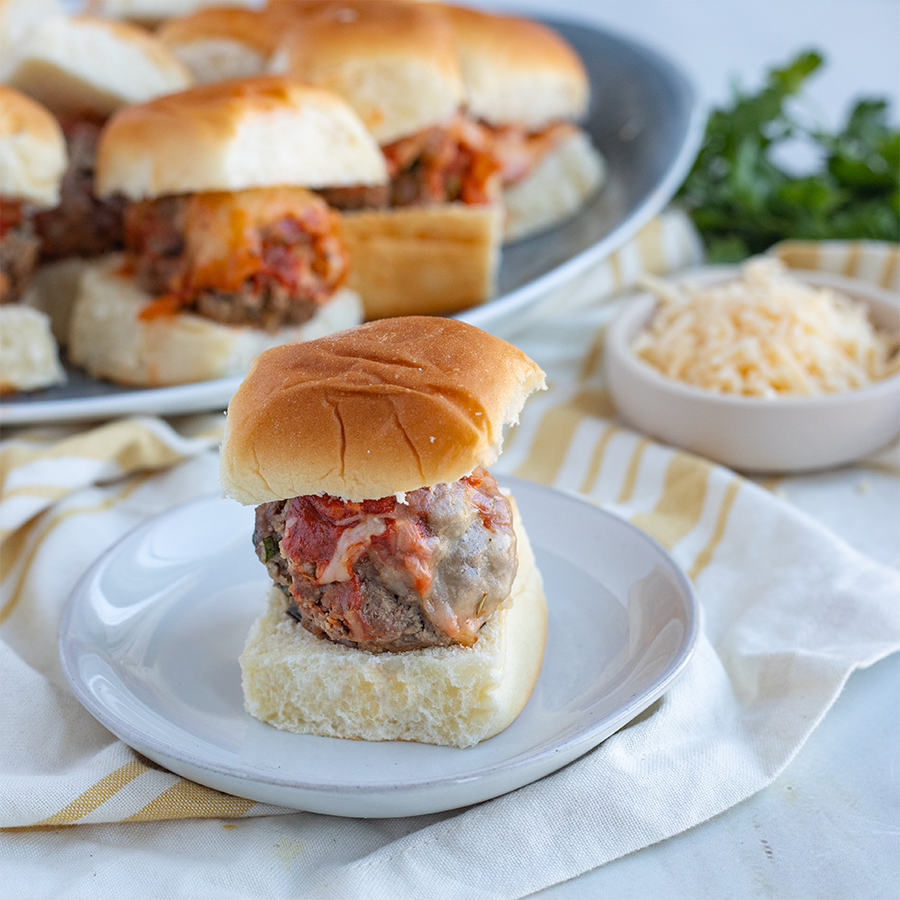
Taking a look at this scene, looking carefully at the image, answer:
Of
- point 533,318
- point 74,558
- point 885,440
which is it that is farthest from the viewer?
point 533,318

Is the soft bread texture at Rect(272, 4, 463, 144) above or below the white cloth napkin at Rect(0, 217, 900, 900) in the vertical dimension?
above

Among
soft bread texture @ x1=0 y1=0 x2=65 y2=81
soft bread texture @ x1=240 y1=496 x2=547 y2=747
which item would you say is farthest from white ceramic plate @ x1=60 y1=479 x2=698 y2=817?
soft bread texture @ x1=0 y1=0 x2=65 y2=81

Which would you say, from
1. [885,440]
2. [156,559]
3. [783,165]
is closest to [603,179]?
[783,165]

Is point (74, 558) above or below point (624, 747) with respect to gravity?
below

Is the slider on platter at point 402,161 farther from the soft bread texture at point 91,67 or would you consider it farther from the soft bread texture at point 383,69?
the soft bread texture at point 91,67

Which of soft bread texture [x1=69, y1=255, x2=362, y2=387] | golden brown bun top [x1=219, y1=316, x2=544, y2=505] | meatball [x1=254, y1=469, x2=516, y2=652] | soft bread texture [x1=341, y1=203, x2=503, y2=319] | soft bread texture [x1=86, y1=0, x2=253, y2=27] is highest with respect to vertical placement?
golden brown bun top [x1=219, y1=316, x2=544, y2=505]

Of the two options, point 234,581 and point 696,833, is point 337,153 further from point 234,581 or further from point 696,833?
point 696,833

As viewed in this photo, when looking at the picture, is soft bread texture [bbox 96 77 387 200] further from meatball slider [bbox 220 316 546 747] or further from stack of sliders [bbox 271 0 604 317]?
meatball slider [bbox 220 316 546 747]
